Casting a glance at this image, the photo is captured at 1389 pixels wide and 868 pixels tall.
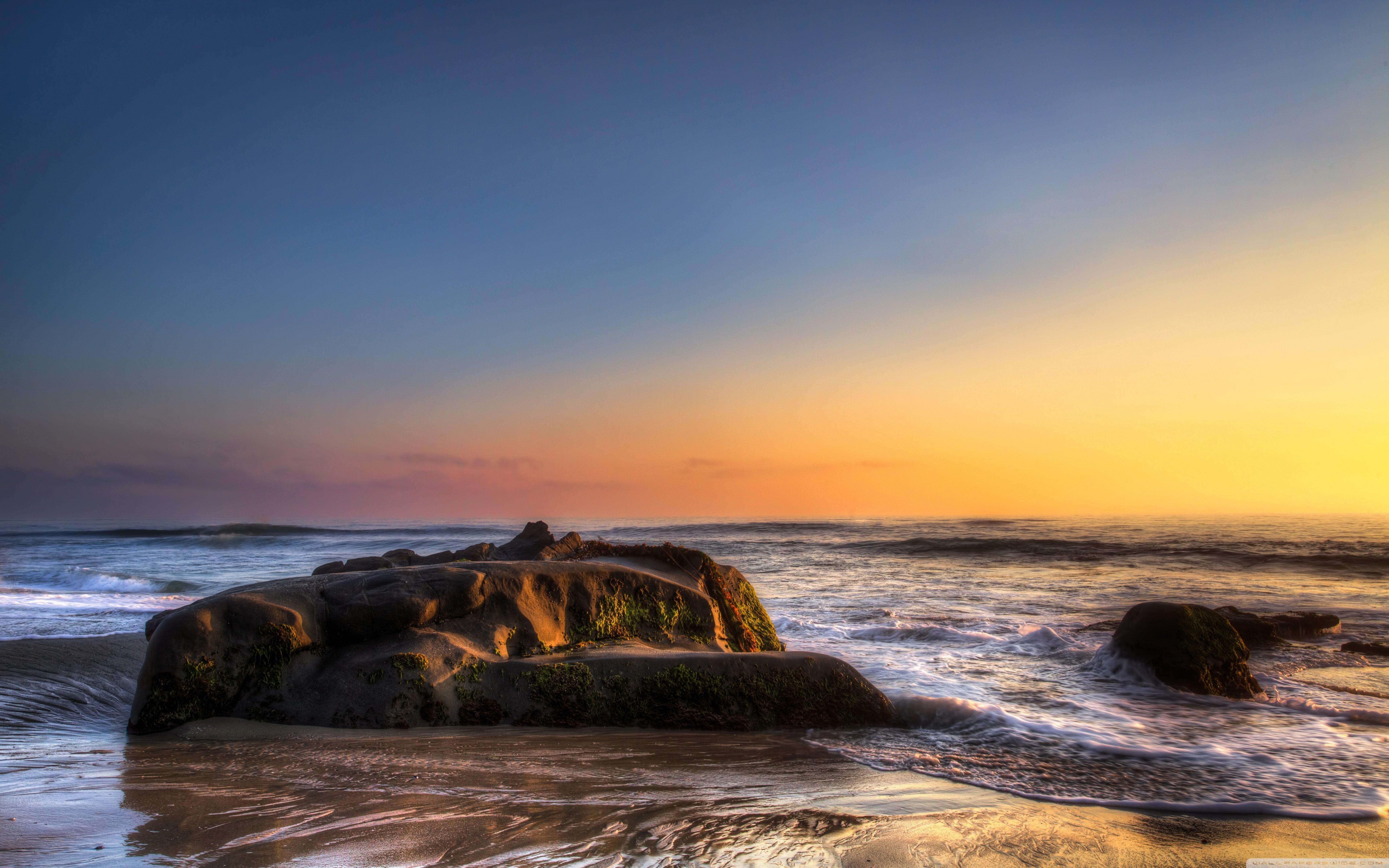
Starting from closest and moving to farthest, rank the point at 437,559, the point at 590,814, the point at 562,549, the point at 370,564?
the point at 590,814 < the point at 562,549 < the point at 370,564 < the point at 437,559

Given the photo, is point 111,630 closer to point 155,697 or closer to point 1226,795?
point 155,697

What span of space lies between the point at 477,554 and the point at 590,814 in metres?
7.60

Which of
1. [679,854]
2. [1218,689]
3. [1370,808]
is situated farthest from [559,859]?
[1218,689]

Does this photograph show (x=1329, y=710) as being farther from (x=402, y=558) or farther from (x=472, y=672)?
(x=402, y=558)

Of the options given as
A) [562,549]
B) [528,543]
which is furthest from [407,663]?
[528,543]

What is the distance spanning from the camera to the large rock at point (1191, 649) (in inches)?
239

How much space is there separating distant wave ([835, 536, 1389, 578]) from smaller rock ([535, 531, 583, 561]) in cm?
1832

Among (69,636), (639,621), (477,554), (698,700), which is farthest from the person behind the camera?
(477,554)

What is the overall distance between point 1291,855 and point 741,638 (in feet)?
12.8

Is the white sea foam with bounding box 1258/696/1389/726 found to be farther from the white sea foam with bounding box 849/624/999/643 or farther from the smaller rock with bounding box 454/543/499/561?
the smaller rock with bounding box 454/543/499/561

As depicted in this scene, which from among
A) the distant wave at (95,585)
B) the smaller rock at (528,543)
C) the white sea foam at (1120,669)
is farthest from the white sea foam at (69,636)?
the white sea foam at (1120,669)

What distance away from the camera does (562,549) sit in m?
6.80

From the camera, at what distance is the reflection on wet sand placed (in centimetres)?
232

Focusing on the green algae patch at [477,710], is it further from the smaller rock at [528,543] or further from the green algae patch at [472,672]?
the smaller rock at [528,543]
